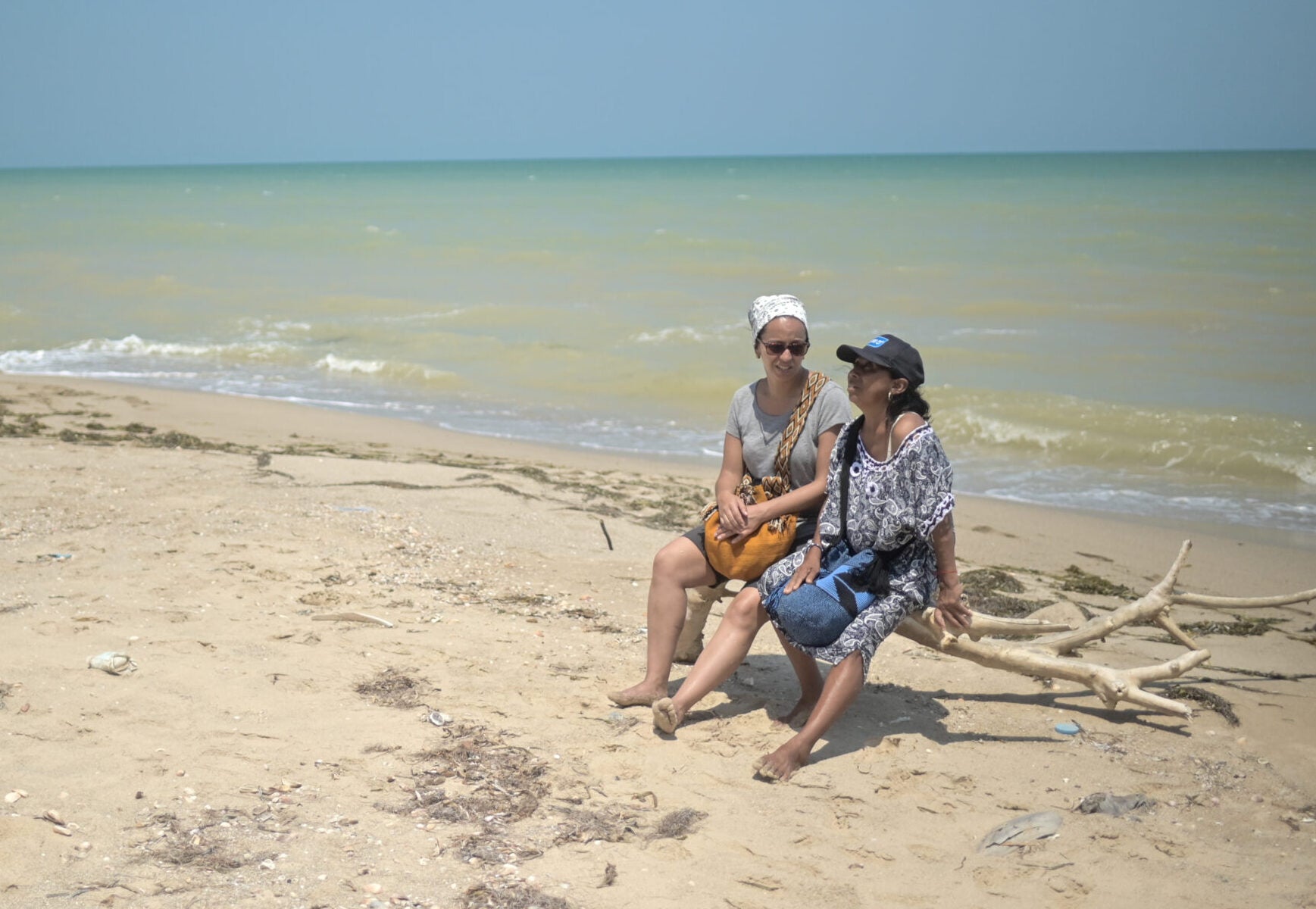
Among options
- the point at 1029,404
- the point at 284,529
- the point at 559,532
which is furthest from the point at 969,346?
the point at 284,529

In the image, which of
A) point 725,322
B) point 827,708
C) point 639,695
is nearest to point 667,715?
point 639,695

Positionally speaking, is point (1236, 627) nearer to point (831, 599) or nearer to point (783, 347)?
point (831, 599)

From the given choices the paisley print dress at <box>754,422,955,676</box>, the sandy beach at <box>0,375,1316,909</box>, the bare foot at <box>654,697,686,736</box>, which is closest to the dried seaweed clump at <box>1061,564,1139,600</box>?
the sandy beach at <box>0,375,1316,909</box>

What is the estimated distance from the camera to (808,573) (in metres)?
3.94

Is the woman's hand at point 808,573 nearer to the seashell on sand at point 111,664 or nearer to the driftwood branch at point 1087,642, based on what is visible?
the driftwood branch at point 1087,642

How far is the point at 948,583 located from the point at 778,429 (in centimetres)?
79

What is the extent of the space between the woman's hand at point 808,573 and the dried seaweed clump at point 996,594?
206 cm

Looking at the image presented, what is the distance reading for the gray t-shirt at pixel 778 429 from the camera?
409cm

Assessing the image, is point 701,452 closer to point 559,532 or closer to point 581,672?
point 559,532

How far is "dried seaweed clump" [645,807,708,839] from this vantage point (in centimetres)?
338

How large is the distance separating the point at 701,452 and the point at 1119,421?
4022 millimetres

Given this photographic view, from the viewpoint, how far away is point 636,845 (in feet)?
10.9

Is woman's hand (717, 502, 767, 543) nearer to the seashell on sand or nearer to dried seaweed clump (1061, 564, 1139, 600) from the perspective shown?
the seashell on sand

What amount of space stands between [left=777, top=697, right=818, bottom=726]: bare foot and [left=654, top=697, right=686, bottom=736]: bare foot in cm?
48
